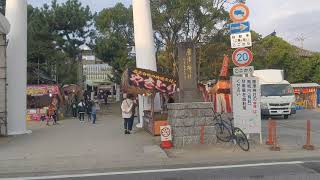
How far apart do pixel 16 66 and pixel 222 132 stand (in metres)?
10.0

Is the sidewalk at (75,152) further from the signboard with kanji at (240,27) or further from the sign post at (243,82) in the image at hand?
the signboard with kanji at (240,27)

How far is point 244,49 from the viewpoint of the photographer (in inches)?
632

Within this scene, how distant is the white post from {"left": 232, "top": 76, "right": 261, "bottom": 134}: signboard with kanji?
1033cm

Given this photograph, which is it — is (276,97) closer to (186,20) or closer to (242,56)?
(186,20)

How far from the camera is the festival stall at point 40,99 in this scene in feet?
114

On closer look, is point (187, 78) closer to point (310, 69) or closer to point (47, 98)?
point (47, 98)

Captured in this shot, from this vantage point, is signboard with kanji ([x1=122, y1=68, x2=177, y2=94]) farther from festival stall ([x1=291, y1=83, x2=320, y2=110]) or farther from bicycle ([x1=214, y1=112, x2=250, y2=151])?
festival stall ([x1=291, y1=83, x2=320, y2=110])

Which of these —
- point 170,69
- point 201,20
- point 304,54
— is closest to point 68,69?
point 170,69

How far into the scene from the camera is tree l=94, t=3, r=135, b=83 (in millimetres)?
49438

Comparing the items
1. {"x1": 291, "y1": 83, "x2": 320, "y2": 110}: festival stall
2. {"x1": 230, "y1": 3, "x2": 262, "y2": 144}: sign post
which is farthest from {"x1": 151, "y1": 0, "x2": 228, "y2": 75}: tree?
{"x1": 230, "y1": 3, "x2": 262, "y2": 144}: sign post

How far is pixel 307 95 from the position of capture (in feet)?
155

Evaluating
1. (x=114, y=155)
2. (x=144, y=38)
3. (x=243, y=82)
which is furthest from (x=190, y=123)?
(x=144, y=38)

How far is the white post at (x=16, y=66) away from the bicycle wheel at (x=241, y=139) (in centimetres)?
1072

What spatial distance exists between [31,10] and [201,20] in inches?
740
